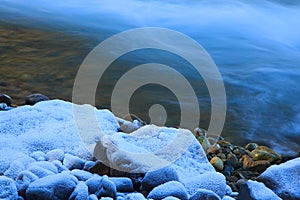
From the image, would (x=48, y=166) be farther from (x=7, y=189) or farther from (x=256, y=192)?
(x=256, y=192)

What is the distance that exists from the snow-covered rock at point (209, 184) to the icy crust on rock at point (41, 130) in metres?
0.65

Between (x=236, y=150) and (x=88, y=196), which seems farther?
(x=236, y=150)

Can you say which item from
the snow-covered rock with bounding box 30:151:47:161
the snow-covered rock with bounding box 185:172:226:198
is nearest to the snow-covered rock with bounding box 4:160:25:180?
the snow-covered rock with bounding box 30:151:47:161

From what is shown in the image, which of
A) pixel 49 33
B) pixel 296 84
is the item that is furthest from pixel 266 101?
pixel 49 33

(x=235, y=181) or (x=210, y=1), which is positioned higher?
(x=210, y=1)

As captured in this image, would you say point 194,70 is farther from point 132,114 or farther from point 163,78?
point 132,114

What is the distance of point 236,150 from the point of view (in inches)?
120

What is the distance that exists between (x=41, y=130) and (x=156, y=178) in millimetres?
974

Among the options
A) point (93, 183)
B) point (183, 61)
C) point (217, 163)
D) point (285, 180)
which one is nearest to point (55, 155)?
point (93, 183)

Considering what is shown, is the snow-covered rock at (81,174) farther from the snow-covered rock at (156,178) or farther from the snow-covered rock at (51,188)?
the snow-covered rock at (156,178)

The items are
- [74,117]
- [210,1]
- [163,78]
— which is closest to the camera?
[74,117]

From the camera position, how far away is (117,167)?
2.00 metres

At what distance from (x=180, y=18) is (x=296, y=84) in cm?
412

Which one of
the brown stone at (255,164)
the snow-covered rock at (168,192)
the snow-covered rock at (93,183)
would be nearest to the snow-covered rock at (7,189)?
the snow-covered rock at (93,183)
